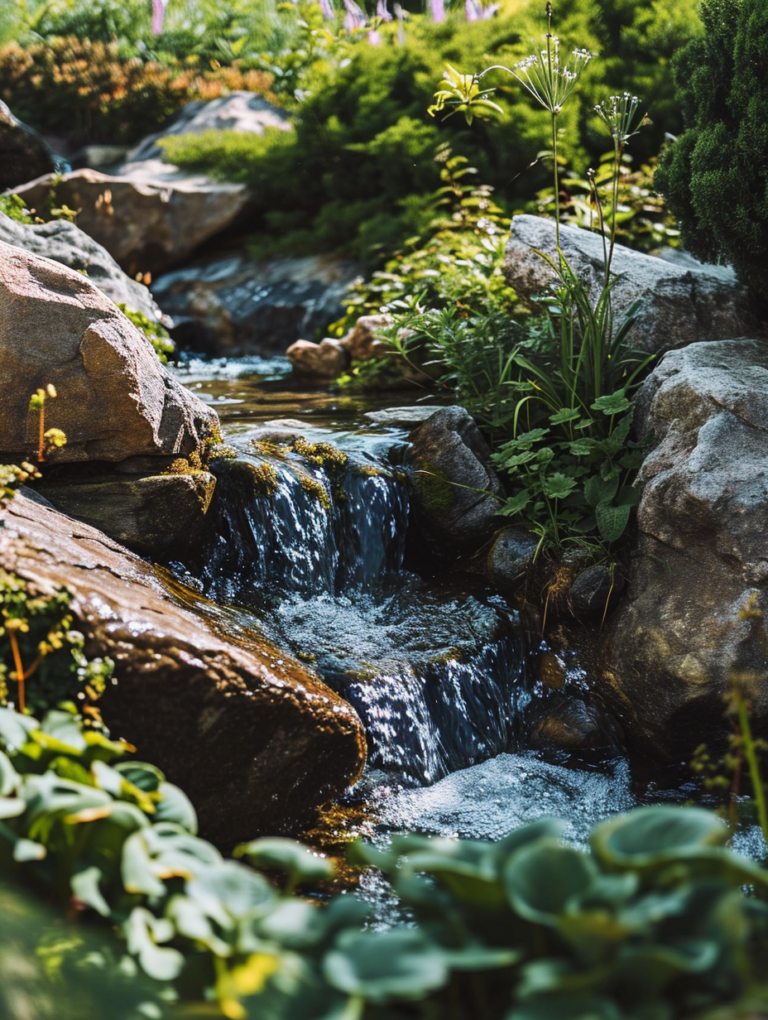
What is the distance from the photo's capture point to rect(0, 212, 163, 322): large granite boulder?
18.5 feet

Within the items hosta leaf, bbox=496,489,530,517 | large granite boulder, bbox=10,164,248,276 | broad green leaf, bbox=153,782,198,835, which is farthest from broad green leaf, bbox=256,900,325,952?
large granite boulder, bbox=10,164,248,276

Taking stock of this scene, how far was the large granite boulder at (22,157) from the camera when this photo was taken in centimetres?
981

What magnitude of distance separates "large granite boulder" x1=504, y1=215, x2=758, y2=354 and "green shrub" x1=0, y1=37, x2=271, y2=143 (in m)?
9.21

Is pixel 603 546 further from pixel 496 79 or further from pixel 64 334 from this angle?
pixel 496 79

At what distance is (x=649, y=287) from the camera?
5.29 m

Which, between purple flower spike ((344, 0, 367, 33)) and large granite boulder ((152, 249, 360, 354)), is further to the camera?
purple flower spike ((344, 0, 367, 33))

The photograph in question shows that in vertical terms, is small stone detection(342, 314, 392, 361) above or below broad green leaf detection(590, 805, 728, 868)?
below

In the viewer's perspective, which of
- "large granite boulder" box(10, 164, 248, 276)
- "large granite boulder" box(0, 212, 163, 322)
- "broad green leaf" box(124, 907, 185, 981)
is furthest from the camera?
"large granite boulder" box(10, 164, 248, 276)

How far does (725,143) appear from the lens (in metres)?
4.78

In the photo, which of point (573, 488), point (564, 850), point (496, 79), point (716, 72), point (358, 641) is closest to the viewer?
point (564, 850)

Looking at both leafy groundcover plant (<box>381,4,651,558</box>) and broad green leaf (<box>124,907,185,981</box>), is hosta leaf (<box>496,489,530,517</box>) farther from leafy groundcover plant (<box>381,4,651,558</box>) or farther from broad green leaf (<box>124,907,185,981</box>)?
broad green leaf (<box>124,907,185,981</box>)

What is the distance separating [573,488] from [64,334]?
7.98 ft

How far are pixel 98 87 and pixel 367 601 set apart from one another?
12.1 metres

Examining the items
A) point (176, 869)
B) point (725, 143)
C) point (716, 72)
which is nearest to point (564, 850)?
point (176, 869)
